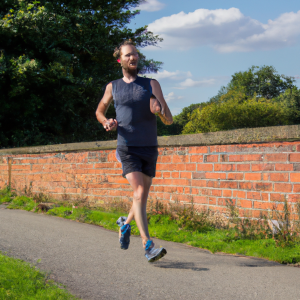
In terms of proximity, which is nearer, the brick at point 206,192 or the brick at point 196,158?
the brick at point 206,192

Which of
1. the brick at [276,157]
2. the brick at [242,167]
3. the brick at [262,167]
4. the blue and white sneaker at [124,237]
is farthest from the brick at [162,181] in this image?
the blue and white sneaker at [124,237]

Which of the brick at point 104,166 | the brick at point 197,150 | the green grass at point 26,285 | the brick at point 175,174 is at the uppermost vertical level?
the brick at point 197,150

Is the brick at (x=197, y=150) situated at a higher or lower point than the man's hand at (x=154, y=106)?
lower

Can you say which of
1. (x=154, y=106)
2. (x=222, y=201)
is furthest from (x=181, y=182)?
(x=154, y=106)

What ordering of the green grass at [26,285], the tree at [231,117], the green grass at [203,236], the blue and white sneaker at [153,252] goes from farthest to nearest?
1. the tree at [231,117]
2. the green grass at [203,236]
3. the blue and white sneaker at [153,252]
4. the green grass at [26,285]

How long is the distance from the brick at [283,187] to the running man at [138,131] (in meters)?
2.06

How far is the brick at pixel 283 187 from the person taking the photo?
15.5 feet

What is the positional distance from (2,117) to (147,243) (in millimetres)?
10086

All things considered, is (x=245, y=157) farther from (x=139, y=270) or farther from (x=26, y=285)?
(x=26, y=285)

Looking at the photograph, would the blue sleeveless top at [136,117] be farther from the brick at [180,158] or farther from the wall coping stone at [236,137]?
the brick at [180,158]

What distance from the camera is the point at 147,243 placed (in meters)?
3.54

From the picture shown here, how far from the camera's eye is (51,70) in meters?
11.6

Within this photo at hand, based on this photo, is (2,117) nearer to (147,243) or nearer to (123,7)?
(123,7)

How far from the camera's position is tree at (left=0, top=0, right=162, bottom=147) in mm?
11477
